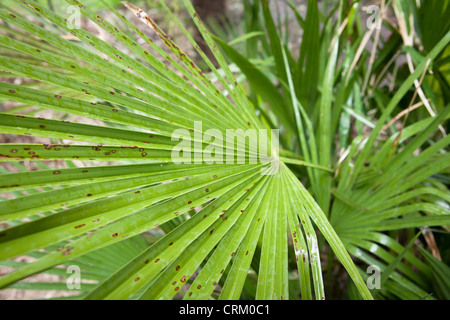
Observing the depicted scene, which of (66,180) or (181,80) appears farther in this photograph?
(181,80)

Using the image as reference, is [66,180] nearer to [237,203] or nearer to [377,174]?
[237,203]

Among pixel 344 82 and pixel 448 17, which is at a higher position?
pixel 448 17

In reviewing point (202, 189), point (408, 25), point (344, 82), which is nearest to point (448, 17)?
point (408, 25)

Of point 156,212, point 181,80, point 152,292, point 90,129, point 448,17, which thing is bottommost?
point 152,292

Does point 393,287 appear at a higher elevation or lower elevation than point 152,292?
lower

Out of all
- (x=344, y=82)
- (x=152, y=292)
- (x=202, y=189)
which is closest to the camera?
(x=152, y=292)

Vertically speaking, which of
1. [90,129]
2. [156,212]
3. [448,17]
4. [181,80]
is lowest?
[156,212]

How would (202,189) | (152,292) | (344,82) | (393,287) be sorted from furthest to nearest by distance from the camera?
(344,82) → (393,287) → (202,189) → (152,292)
